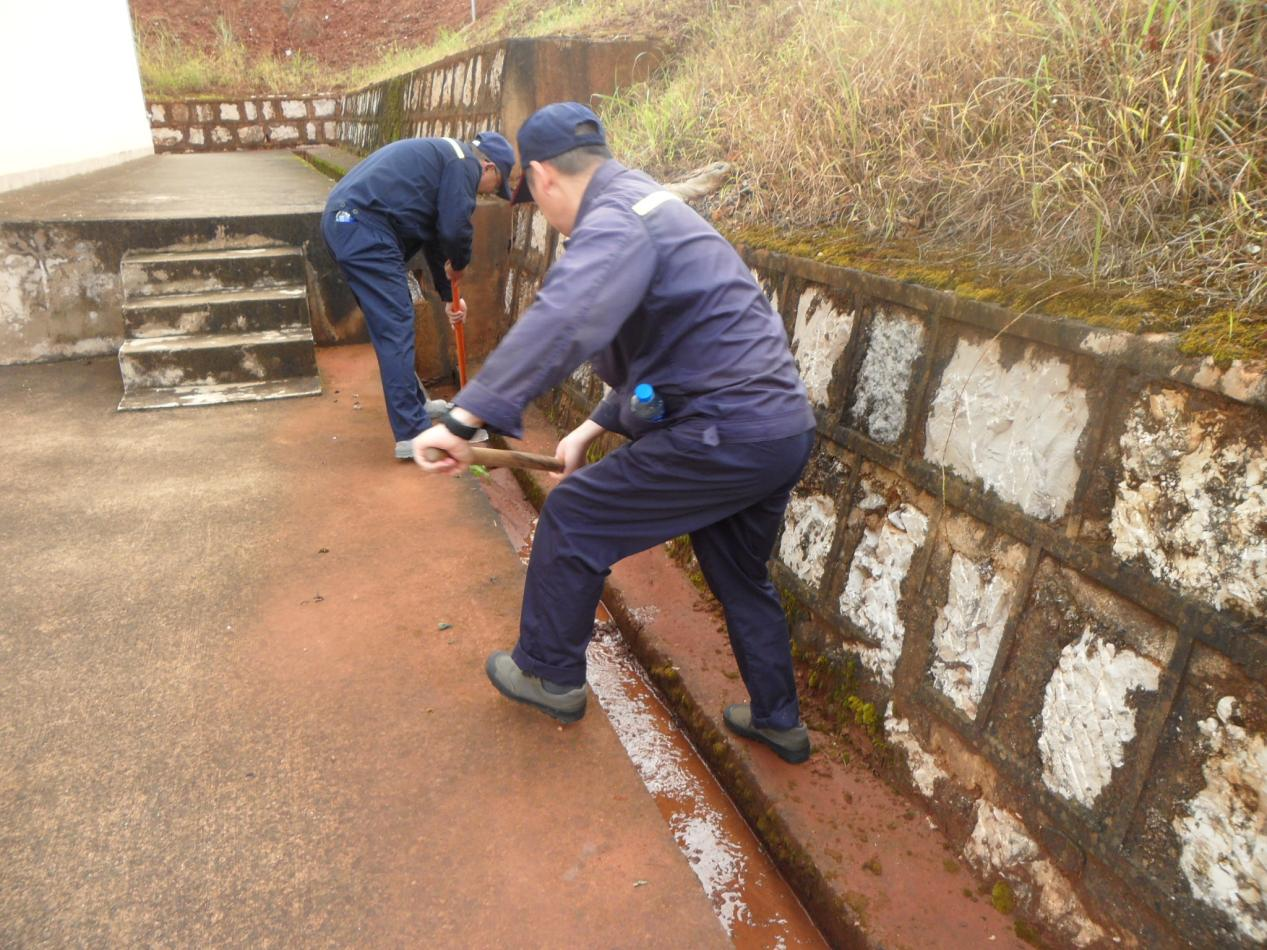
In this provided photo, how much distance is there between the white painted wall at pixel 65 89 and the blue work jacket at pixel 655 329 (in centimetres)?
721

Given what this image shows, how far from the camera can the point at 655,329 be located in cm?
198

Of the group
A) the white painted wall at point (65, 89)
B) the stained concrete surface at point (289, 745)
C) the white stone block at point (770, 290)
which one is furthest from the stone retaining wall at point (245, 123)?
the white stone block at point (770, 290)

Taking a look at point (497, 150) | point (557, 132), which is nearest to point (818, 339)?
point (557, 132)

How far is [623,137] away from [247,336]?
2538 millimetres

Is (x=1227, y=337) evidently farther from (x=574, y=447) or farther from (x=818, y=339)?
(x=574, y=447)

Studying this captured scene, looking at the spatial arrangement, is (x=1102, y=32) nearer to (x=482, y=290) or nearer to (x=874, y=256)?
(x=874, y=256)

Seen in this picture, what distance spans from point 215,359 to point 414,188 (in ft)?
6.06

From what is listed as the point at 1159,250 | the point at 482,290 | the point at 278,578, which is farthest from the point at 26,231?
the point at 1159,250

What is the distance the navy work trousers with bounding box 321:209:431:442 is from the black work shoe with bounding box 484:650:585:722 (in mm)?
2067

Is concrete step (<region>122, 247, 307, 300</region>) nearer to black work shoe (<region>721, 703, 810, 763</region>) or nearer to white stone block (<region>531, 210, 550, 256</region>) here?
white stone block (<region>531, 210, 550, 256</region>)

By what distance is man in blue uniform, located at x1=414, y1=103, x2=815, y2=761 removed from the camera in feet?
5.96

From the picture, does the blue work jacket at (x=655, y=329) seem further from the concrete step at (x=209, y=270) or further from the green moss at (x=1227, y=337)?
the concrete step at (x=209, y=270)

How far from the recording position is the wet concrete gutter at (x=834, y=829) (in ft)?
5.81

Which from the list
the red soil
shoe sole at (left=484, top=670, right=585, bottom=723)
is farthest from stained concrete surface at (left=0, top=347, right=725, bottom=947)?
the red soil
